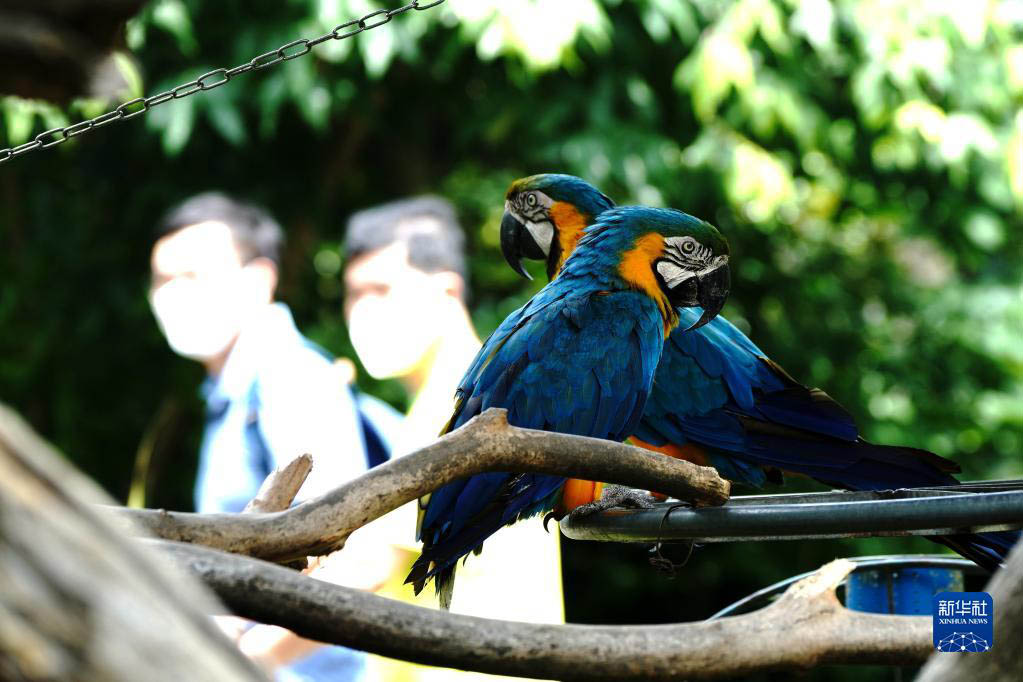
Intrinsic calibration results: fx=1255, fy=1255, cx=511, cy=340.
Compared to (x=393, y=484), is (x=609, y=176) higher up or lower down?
higher up

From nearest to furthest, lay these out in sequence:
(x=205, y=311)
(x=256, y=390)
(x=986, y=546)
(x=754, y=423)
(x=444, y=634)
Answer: (x=444, y=634) < (x=986, y=546) < (x=754, y=423) < (x=256, y=390) < (x=205, y=311)

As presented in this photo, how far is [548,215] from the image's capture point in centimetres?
201

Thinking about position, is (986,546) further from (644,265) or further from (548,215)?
(548,215)

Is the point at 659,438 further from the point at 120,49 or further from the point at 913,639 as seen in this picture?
the point at 120,49

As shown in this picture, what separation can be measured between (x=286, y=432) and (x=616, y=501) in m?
0.64

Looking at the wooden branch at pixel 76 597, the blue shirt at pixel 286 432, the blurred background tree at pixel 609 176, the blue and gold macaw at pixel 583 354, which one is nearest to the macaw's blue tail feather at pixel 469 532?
the blue and gold macaw at pixel 583 354

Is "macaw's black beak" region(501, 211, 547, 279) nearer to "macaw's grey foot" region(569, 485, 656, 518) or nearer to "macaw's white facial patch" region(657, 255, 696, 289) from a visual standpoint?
"macaw's white facial patch" region(657, 255, 696, 289)

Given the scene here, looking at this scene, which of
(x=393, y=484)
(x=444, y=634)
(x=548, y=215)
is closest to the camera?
(x=444, y=634)

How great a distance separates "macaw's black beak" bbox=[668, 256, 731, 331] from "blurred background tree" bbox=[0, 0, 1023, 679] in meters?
1.41

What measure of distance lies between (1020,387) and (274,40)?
2526 millimetres

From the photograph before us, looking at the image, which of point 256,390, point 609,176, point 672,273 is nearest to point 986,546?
point 672,273

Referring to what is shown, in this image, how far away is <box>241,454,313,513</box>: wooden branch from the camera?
49.8 inches

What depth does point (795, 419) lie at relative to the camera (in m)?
1.76

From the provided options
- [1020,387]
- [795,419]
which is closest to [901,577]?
[795,419]
